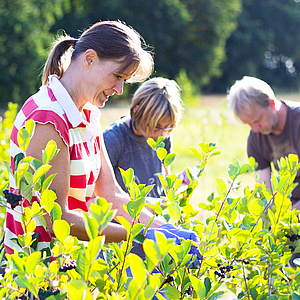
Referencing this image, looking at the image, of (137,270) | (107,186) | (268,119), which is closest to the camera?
(137,270)

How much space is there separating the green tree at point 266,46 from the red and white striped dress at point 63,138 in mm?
33016

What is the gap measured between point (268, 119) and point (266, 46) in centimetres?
3645

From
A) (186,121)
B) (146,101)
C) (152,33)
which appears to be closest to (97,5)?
(152,33)

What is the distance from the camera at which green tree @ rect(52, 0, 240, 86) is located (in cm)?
2517

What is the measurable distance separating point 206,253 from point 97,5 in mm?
26472

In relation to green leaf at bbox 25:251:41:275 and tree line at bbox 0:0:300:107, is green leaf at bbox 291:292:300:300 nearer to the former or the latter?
green leaf at bbox 25:251:41:275

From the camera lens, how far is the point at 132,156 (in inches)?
94.3

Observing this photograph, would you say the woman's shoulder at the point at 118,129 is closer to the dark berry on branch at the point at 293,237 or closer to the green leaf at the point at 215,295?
the dark berry on branch at the point at 293,237

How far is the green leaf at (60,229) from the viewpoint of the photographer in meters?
0.81

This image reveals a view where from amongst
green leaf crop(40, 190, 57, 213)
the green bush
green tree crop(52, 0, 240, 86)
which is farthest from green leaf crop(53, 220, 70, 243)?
green tree crop(52, 0, 240, 86)

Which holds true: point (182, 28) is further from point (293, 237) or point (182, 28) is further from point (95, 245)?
point (95, 245)

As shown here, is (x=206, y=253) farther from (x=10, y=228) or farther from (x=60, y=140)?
(x=10, y=228)

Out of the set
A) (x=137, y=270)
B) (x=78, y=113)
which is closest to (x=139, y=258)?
(x=137, y=270)

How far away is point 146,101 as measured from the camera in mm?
2305
